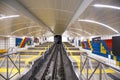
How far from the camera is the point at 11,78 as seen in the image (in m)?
7.23

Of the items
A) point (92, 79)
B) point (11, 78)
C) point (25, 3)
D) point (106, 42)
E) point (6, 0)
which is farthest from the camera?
point (106, 42)

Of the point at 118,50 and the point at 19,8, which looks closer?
the point at 118,50

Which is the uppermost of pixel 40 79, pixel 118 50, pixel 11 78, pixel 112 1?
pixel 112 1

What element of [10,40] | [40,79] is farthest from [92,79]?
[10,40]

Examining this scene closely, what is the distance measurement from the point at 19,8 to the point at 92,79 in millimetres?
5590

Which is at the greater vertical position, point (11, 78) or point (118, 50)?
point (118, 50)

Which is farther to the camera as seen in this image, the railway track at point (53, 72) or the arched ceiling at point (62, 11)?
the railway track at point (53, 72)

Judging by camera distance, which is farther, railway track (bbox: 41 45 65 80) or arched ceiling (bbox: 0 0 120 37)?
railway track (bbox: 41 45 65 80)

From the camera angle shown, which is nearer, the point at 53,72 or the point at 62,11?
the point at 62,11

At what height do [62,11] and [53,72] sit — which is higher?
[62,11]

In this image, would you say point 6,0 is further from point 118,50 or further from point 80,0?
point 118,50

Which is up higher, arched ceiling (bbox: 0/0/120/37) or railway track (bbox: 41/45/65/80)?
arched ceiling (bbox: 0/0/120/37)

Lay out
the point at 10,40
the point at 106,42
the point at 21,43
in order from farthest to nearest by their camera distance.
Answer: the point at 21,43
the point at 10,40
the point at 106,42

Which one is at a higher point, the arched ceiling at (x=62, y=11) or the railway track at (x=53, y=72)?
the arched ceiling at (x=62, y=11)
